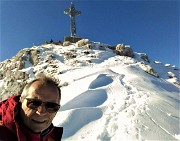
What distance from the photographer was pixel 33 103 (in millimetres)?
2150

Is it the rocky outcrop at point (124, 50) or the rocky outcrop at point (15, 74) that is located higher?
the rocky outcrop at point (124, 50)

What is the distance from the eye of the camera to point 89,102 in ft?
37.1

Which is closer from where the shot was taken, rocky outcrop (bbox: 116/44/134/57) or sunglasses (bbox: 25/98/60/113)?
sunglasses (bbox: 25/98/60/113)

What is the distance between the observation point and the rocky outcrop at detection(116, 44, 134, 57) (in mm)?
29625

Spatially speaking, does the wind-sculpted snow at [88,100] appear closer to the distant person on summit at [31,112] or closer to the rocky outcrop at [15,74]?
the rocky outcrop at [15,74]

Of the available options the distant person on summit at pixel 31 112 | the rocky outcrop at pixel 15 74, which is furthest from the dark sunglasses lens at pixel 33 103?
the rocky outcrop at pixel 15 74

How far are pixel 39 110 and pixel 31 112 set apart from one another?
0.07 m

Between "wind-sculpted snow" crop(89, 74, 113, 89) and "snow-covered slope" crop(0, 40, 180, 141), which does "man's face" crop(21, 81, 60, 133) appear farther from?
"wind-sculpted snow" crop(89, 74, 113, 89)

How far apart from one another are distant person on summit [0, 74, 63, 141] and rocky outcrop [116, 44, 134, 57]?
2734 cm

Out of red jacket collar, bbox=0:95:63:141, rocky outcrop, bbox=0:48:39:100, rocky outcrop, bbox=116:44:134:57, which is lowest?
rocky outcrop, bbox=0:48:39:100

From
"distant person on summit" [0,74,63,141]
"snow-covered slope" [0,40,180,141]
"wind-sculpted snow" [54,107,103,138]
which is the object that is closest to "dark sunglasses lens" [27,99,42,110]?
"distant person on summit" [0,74,63,141]

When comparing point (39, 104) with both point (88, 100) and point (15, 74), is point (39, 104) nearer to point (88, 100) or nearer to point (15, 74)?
point (88, 100)

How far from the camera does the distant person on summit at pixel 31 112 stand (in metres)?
1.95

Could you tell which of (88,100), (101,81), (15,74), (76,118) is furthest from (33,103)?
(15,74)
